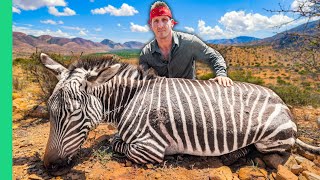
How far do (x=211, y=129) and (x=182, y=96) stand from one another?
57cm

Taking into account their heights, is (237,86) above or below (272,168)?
above

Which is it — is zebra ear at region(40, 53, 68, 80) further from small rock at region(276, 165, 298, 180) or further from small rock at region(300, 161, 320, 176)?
small rock at region(300, 161, 320, 176)

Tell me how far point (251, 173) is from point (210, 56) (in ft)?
6.48

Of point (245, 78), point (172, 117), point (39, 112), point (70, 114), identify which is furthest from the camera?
point (245, 78)

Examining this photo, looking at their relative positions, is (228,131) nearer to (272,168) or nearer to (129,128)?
(272,168)

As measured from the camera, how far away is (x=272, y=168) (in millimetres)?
3754

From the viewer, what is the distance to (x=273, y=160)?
3.73 metres

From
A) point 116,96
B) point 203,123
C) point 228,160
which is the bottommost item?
point 228,160

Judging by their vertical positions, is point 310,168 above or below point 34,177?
above

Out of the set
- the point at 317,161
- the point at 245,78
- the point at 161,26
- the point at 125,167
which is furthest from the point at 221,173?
the point at 245,78

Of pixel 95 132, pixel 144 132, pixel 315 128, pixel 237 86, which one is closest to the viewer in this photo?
pixel 144 132

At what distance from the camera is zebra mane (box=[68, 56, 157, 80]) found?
385cm

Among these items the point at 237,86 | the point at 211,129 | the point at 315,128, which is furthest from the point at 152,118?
the point at 315,128

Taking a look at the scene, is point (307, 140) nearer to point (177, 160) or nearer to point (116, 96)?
point (177, 160)
